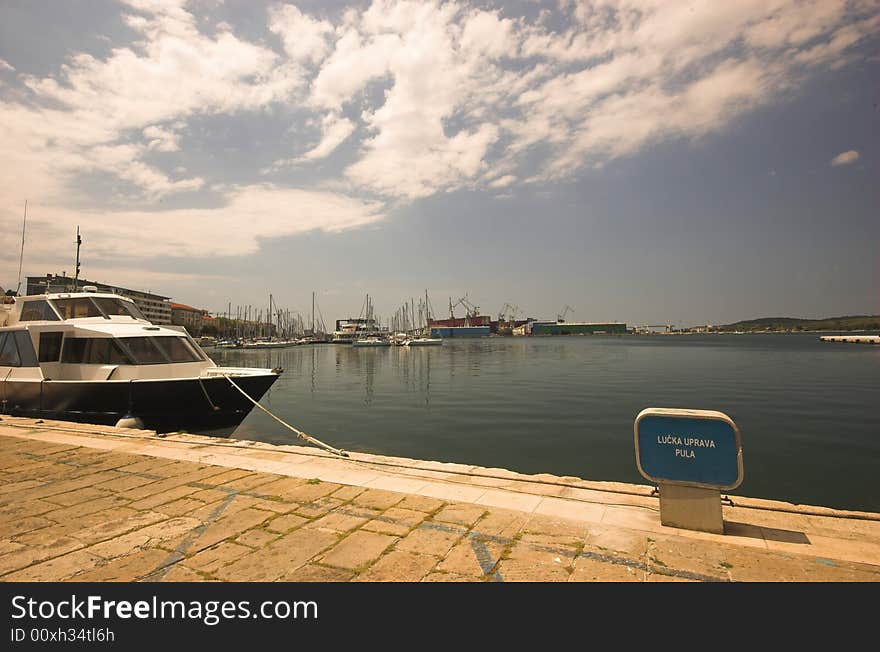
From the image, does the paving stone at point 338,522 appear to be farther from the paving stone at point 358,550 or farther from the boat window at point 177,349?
the boat window at point 177,349

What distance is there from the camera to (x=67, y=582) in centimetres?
347

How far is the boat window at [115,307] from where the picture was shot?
601 inches

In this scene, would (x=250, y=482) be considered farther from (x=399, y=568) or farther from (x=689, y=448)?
(x=689, y=448)

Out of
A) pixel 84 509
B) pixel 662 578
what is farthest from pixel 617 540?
pixel 84 509

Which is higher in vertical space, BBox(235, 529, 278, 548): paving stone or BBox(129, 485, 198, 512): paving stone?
BBox(129, 485, 198, 512): paving stone

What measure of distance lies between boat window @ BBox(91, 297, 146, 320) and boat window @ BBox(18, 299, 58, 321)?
49.5 inches

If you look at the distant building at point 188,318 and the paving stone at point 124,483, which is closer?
the paving stone at point 124,483

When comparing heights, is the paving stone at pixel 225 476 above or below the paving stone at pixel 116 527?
below

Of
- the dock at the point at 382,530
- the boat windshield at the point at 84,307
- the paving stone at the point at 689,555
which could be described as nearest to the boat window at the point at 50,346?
the boat windshield at the point at 84,307

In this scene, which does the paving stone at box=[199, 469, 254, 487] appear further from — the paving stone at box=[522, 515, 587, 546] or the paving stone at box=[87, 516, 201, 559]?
the paving stone at box=[522, 515, 587, 546]

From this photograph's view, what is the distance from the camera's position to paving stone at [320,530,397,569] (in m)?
3.72

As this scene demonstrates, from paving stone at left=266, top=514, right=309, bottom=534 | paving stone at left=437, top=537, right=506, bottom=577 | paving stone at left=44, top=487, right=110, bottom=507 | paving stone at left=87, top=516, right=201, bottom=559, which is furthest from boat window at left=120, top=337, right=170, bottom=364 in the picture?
paving stone at left=437, top=537, right=506, bottom=577

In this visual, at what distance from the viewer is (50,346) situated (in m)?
14.4

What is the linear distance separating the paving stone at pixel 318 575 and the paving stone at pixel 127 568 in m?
1.15
